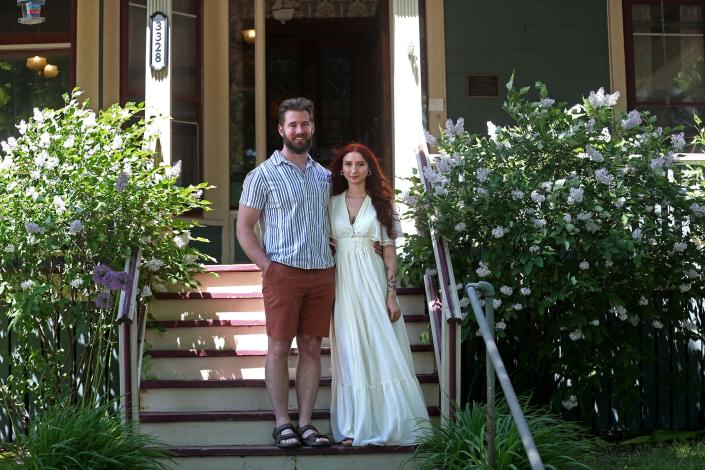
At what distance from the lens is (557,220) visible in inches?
253

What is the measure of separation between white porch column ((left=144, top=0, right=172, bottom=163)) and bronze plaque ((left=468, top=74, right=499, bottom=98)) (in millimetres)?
2656

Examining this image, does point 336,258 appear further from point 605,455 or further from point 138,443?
point 605,455

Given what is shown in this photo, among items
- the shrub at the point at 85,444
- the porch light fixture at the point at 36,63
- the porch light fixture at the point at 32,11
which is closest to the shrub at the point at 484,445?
the shrub at the point at 85,444

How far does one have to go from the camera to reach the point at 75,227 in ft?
20.5

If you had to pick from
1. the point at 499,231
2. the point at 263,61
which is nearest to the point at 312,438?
the point at 499,231

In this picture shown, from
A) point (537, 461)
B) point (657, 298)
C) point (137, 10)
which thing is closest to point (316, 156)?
point (137, 10)

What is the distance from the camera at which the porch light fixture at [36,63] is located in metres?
8.84

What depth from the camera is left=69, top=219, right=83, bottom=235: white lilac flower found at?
625 cm

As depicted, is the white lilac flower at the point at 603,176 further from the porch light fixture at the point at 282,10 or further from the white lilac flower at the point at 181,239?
the porch light fixture at the point at 282,10

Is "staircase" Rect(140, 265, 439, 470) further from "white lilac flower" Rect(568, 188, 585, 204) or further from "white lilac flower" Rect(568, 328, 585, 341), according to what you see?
"white lilac flower" Rect(568, 188, 585, 204)

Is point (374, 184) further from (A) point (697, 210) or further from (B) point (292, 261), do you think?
(A) point (697, 210)

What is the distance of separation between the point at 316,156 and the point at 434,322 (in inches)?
179

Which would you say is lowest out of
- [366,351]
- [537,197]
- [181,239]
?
[366,351]

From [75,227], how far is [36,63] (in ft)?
10.3
